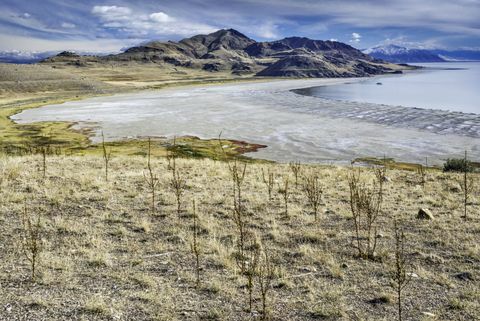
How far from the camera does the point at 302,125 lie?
61.4 meters

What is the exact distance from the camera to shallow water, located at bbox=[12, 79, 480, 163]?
45.2m

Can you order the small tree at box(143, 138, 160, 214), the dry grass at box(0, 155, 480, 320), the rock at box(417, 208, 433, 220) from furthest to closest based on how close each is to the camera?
1. the small tree at box(143, 138, 160, 214)
2. the rock at box(417, 208, 433, 220)
3. the dry grass at box(0, 155, 480, 320)

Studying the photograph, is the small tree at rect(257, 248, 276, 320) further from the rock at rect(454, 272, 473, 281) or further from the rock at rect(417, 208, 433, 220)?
the rock at rect(417, 208, 433, 220)

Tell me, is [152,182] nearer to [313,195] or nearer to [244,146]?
[313,195]

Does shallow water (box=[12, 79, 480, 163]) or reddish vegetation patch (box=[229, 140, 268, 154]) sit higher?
shallow water (box=[12, 79, 480, 163])

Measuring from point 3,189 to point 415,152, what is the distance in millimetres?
38997

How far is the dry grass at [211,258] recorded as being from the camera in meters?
7.65

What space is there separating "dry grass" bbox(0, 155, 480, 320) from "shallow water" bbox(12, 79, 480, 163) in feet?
88.8

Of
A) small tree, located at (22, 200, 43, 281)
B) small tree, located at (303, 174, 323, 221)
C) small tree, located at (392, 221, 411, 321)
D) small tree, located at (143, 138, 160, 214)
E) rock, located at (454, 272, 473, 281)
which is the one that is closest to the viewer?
small tree, located at (392, 221, 411, 321)

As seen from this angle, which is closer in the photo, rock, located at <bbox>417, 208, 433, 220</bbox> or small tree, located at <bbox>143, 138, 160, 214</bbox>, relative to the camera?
rock, located at <bbox>417, 208, 433, 220</bbox>

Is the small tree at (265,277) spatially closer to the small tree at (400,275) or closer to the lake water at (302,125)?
the small tree at (400,275)

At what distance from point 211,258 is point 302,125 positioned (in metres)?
52.7

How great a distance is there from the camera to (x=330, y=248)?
36.2ft

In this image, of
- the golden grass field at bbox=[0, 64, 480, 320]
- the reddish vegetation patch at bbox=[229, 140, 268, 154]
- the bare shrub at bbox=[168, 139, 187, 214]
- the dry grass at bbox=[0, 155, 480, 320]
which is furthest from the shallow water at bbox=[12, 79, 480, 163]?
the dry grass at bbox=[0, 155, 480, 320]
